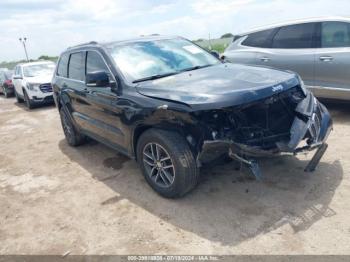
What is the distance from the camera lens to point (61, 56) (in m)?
6.34

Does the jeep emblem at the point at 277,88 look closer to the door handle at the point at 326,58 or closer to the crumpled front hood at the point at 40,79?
the door handle at the point at 326,58

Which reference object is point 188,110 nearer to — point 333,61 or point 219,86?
point 219,86

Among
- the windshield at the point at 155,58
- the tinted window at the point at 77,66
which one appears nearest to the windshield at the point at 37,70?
the tinted window at the point at 77,66

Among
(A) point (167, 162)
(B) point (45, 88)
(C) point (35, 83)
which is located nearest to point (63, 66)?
(A) point (167, 162)

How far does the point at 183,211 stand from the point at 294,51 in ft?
13.9

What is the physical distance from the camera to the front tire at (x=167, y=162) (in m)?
3.59

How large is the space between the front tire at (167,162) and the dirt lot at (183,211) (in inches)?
6.8

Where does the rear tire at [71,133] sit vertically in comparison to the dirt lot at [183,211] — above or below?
above

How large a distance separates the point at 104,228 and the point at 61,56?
3840mm

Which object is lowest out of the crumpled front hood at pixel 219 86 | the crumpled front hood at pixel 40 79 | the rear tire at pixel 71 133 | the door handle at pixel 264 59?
the rear tire at pixel 71 133

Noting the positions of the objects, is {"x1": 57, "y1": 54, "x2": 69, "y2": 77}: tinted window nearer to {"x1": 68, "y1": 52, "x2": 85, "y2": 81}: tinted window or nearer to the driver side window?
{"x1": 68, "y1": 52, "x2": 85, "y2": 81}: tinted window

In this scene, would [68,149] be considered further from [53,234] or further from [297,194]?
[297,194]

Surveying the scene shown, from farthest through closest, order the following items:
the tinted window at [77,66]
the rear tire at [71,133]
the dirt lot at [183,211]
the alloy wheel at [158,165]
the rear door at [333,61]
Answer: the rear tire at [71,133] → the rear door at [333,61] → the tinted window at [77,66] → the alloy wheel at [158,165] → the dirt lot at [183,211]

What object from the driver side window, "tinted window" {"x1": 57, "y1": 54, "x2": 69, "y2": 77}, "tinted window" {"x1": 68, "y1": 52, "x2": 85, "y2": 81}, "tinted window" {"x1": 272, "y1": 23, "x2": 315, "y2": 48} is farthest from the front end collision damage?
"tinted window" {"x1": 57, "y1": 54, "x2": 69, "y2": 77}
